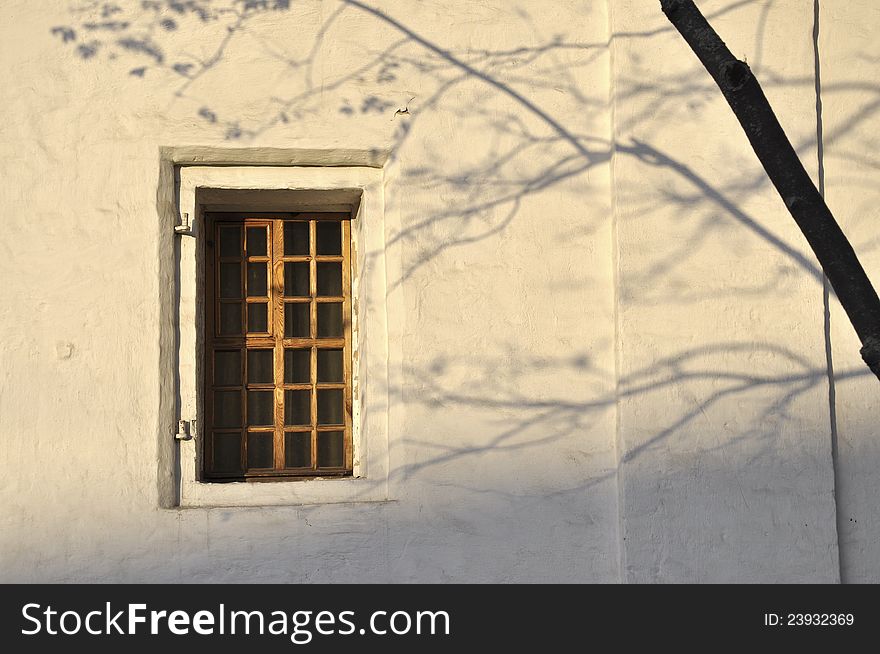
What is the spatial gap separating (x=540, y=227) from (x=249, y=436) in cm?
174

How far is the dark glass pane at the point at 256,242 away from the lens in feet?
18.5

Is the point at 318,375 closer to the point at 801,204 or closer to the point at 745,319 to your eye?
the point at 745,319

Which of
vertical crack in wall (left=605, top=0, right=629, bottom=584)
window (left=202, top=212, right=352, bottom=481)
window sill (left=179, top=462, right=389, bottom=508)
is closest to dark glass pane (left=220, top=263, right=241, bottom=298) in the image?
window (left=202, top=212, right=352, bottom=481)

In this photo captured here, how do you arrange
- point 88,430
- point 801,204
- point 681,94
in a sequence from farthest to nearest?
point 681,94
point 88,430
point 801,204

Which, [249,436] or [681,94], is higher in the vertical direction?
[681,94]

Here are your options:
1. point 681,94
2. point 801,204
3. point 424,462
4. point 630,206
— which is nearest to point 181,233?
point 424,462

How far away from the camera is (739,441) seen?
Answer: 5.26 m

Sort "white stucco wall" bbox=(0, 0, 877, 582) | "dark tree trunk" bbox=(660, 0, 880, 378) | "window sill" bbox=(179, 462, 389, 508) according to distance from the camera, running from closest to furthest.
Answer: "dark tree trunk" bbox=(660, 0, 880, 378)
"white stucco wall" bbox=(0, 0, 877, 582)
"window sill" bbox=(179, 462, 389, 508)

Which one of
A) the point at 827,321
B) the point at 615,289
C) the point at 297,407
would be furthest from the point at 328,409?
the point at 827,321

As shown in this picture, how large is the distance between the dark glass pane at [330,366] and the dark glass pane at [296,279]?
31 cm

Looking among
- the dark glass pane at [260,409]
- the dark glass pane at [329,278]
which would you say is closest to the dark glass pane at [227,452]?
the dark glass pane at [260,409]

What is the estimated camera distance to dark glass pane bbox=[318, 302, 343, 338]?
5602 mm

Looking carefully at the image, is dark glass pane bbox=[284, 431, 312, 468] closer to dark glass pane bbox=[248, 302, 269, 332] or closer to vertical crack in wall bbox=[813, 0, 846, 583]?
dark glass pane bbox=[248, 302, 269, 332]

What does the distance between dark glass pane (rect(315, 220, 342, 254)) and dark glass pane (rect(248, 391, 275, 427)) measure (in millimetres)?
771
